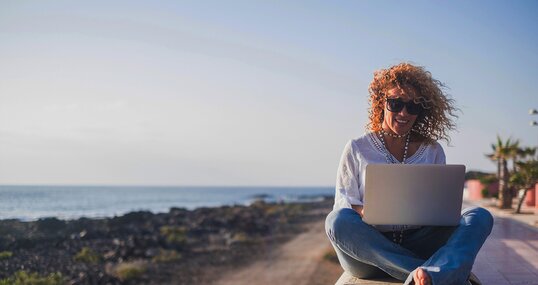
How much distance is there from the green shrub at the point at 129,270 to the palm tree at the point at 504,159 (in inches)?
382

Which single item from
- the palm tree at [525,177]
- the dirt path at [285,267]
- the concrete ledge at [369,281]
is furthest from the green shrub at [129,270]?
the concrete ledge at [369,281]

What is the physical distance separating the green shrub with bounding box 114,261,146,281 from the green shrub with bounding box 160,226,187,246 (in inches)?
150

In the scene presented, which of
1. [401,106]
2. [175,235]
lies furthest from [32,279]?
[401,106]

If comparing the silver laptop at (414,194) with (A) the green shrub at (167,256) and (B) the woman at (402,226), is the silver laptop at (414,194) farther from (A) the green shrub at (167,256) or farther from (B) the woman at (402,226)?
(A) the green shrub at (167,256)

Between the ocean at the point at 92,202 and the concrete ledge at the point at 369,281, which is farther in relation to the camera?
the ocean at the point at 92,202

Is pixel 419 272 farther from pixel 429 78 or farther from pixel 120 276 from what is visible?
pixel 120 276

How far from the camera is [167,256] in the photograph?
575 inches

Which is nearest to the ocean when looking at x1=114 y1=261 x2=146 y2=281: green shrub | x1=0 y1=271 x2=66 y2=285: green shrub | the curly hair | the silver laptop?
x1=114 y1=261 x2=146 y2=281: green shrub

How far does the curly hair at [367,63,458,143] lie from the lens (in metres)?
3.05

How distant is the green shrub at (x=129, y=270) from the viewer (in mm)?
11884

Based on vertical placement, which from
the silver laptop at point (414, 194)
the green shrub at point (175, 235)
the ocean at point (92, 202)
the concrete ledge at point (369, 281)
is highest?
the silver laptop at point (414, 194)

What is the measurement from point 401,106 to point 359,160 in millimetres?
385

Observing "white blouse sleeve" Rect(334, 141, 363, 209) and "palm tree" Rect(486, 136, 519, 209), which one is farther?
"palm tree" Rect(486, 136, 519, 209)

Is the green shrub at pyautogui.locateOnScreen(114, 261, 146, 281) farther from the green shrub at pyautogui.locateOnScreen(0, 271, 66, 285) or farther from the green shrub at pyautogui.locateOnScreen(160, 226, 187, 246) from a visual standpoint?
the green shrub at pyautogui.locateOnScreen(160, 226, 187, 246)
